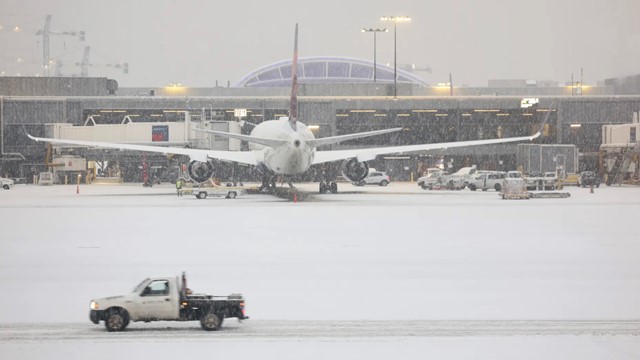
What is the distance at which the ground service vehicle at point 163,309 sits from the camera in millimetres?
16844

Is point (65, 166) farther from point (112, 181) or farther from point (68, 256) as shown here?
point (68, 256)

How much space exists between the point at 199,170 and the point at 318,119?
47.3 meters

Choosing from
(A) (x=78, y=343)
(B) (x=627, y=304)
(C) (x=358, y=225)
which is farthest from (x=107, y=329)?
(C) (x=358, y=225)

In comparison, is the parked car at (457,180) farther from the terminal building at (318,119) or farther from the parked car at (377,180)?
the terminal building at (318,119)

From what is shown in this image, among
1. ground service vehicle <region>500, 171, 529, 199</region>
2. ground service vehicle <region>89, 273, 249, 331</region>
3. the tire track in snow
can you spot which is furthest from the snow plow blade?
ground service vehicle <region>89, 273, 249, 331</region>

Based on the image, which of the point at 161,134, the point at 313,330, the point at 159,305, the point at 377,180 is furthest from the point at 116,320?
the point at 377,180

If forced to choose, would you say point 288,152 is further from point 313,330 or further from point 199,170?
point 313,330

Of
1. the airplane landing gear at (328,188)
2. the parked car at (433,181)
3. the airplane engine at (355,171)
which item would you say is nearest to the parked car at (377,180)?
the parked car at (433,181)

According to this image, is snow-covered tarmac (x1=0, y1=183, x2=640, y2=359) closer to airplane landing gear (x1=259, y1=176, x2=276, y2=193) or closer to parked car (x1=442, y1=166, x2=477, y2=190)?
airplane landing gear (x1=259, y1=176, x2=276, y2=193)

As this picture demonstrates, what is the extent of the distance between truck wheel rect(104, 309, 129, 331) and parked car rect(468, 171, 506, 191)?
6392cm

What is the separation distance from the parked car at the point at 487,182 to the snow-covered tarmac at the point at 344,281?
3284 cm

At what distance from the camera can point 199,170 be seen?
214 ft

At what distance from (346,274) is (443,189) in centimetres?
6024

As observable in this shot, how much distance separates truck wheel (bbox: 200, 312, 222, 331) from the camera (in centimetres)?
1697
